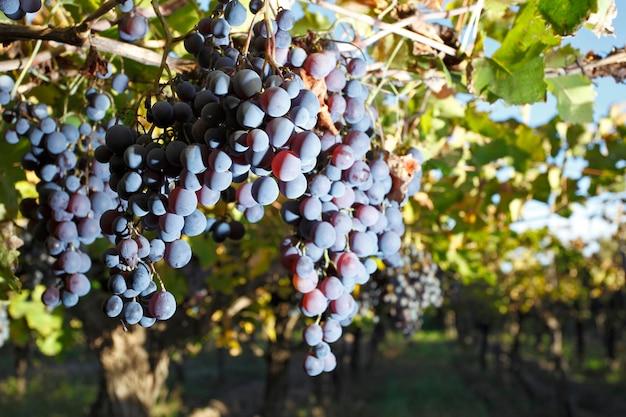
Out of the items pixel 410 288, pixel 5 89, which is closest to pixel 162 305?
pixel 5 89

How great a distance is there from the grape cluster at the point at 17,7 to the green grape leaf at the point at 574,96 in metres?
1.40

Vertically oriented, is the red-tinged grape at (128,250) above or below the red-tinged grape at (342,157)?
below

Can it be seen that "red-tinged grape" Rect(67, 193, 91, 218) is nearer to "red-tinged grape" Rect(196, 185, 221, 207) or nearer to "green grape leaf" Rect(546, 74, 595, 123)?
"red-tinged grape" Rect(196, 185, 221, 207)

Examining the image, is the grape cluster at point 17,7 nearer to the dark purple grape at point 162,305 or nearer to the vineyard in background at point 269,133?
the vineyard in background at point 269,133

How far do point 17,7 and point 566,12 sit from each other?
112 cm

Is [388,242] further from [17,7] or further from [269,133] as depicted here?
[17,7]

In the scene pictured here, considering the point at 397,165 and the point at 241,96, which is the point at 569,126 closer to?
the point at 397,165

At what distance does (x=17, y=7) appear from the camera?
3.35 ft

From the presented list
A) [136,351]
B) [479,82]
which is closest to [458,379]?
[136,351]

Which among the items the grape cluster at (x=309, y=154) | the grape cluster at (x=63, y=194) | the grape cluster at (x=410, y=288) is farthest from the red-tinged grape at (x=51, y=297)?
the grape cluster at (x=410, y=288)

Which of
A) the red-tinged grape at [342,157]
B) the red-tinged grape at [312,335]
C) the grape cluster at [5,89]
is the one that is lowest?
the red-tinged grape at [312,335]

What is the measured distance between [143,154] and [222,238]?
1.34 ft

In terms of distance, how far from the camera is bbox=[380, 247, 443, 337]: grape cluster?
3687 millimetres

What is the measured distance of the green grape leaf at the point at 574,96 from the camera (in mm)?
1678
